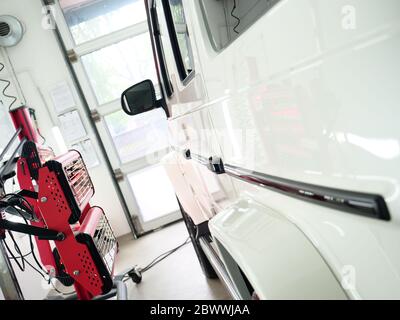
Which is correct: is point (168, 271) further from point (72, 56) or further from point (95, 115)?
point (72, 56)

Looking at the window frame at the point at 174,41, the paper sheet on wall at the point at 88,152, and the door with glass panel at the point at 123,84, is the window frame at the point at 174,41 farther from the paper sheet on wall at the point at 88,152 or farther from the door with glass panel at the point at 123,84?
the paper sheet on wall at the point at 88,152

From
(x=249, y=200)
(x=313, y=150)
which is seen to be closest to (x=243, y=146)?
(x=249, y=200)

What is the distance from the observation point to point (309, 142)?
1.57 ft

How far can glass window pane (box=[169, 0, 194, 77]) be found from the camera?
1.05m

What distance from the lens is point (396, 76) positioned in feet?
1.11

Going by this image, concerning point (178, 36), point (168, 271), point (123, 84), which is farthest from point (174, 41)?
point (123, 84)

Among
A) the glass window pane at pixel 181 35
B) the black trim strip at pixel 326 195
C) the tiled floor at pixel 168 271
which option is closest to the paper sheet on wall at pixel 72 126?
the tiled floor at pixel 168 271

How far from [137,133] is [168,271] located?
5.93 ft

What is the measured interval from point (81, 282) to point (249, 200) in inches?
68.9

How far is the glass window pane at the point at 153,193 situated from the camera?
156 inches

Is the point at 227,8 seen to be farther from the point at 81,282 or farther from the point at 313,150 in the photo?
the point at 81,282

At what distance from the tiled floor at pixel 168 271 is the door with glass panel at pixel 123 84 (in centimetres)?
31

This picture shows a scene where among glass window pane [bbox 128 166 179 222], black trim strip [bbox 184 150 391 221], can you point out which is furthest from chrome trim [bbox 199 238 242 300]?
glass window pane [bbox 128 166 179 222]

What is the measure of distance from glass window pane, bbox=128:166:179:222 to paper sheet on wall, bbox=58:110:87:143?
2.81 feet
